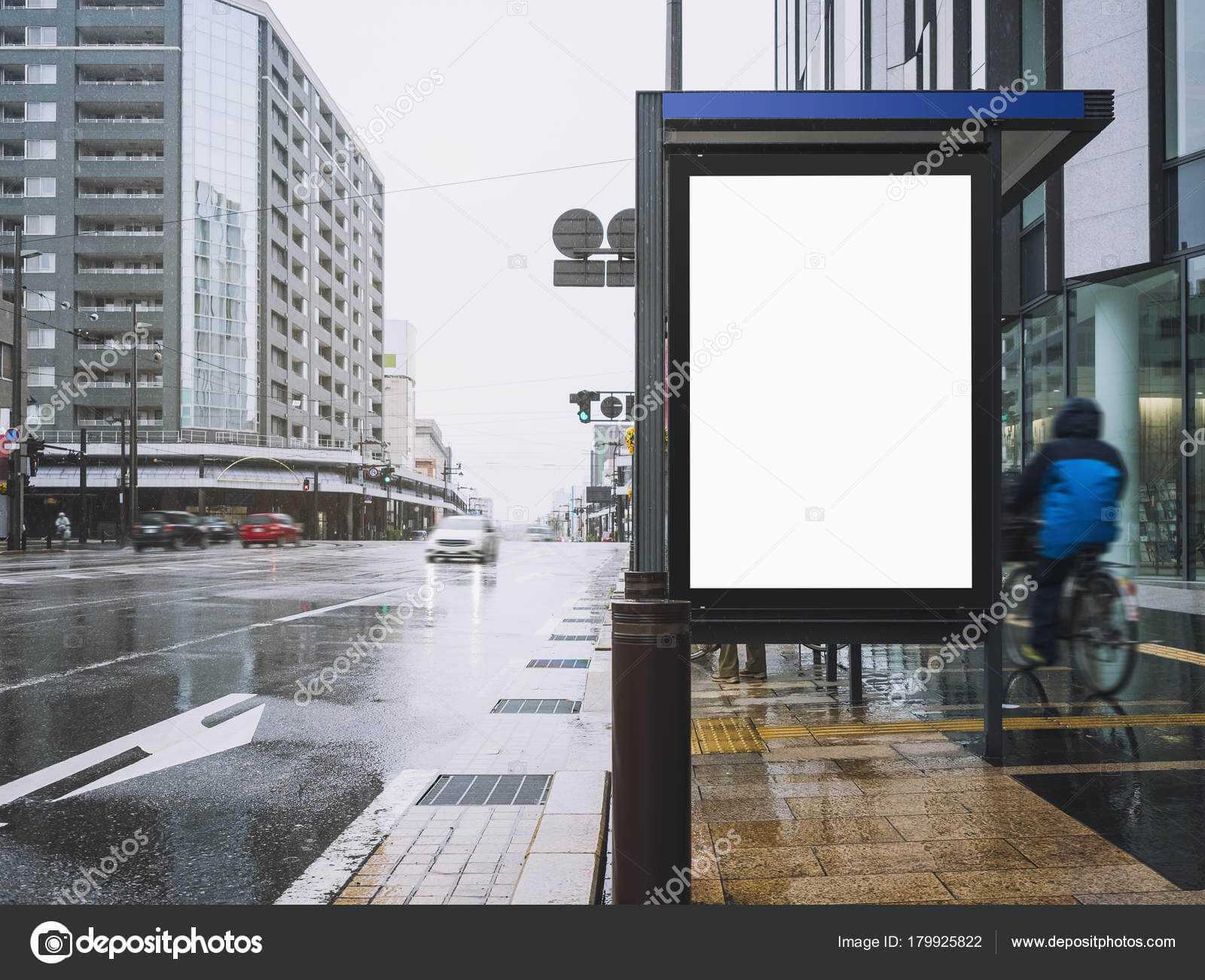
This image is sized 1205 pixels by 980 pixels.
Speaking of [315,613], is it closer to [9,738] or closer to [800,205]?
[9,738]

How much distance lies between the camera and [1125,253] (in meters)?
14.4

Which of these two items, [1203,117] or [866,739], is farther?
[1203,117]

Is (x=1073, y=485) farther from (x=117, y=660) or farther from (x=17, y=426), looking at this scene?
(x=17, y=426)

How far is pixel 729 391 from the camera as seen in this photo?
14.7ft

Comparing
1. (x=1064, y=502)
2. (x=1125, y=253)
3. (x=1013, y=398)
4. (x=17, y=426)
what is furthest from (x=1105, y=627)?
(x=17, y=426)

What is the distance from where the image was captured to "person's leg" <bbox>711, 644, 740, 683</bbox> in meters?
7.52

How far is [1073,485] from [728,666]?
3177 millimetres

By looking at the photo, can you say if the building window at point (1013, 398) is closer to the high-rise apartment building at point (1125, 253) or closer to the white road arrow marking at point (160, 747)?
the high-rise apartment building at point (1125, 253)

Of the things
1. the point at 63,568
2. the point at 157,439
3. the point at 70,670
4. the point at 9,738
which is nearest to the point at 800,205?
the point at 9,738

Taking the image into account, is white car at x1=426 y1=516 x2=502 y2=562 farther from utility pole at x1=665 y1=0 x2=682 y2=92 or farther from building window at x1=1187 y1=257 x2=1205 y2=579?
utility pole at x1=665 y1=0 x2=682 y2=92

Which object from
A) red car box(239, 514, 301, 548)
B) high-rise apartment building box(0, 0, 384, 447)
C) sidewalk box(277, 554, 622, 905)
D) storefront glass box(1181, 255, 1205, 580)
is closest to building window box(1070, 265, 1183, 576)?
storefront glass box(1181, 255, 1205, 580)

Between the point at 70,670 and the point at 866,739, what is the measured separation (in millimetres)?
6869

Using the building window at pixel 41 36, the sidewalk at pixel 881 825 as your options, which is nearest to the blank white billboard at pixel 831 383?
the sidewalk at pixel 881 825

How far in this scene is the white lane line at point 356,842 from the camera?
10.6ft
